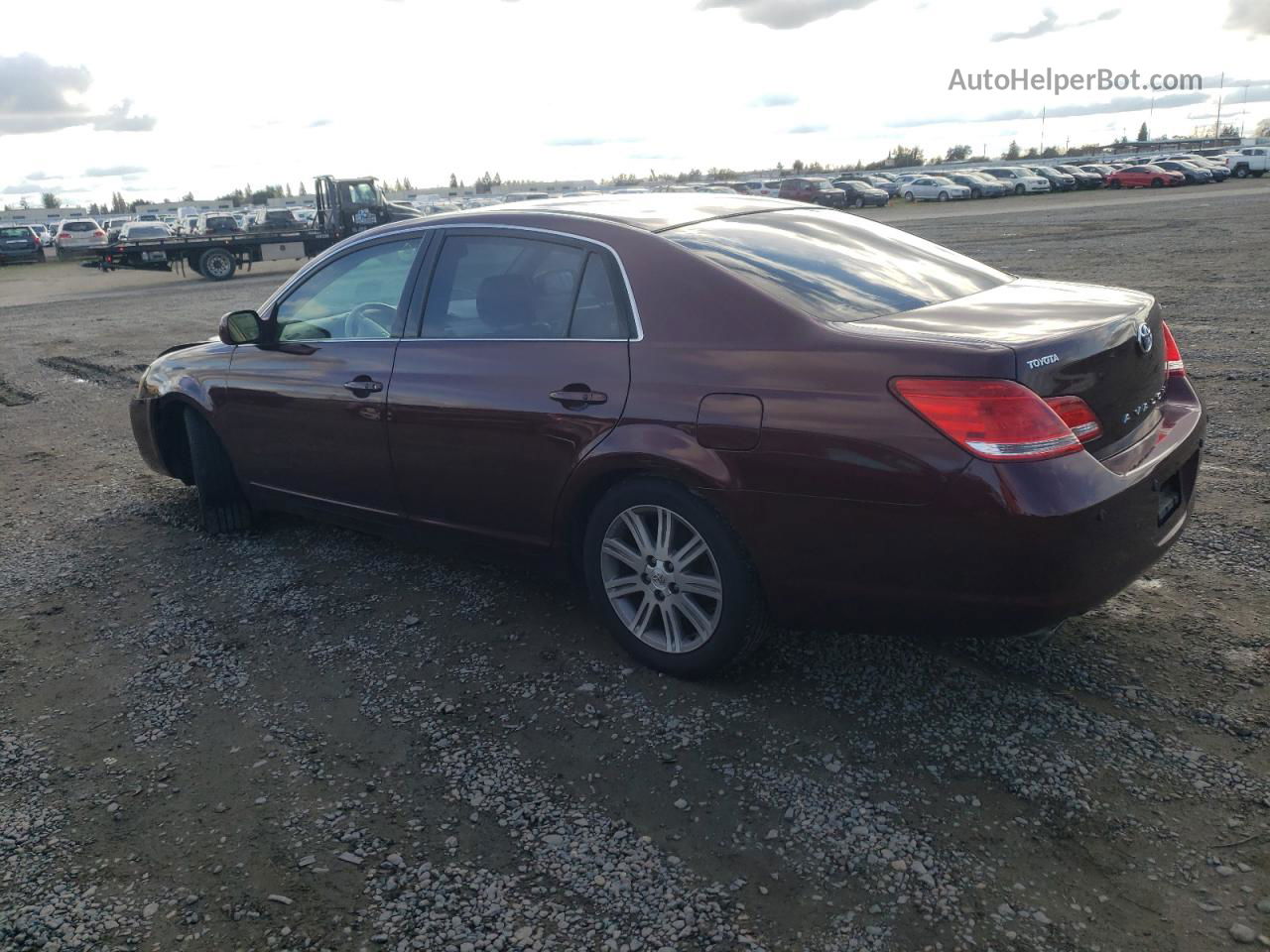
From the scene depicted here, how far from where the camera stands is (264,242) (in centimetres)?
2739

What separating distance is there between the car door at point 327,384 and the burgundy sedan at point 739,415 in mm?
17

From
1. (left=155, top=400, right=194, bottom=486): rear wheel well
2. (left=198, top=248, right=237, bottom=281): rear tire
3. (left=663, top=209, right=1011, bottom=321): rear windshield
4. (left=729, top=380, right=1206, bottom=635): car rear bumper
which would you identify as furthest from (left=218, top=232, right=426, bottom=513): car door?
(left=198, top=248, right=237, bottom=281): rear tire

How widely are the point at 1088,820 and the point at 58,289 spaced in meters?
29.1

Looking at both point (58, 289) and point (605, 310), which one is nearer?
point (605, 310)

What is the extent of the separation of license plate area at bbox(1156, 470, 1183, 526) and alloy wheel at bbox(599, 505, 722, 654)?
139 cm

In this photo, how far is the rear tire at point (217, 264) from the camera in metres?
26.5

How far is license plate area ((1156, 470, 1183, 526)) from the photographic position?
3.16m

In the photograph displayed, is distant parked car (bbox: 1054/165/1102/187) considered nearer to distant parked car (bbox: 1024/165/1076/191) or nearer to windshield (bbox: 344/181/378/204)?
distant parked car (bbox: 1024/165/1076/191)

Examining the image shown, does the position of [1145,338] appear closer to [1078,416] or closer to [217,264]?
[1078,416]

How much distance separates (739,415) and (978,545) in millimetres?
810

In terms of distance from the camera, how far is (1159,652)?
3520 millimetres

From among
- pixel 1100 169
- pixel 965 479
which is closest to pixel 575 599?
pixel 965 479

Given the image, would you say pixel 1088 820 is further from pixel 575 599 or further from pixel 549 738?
pixel 575 599

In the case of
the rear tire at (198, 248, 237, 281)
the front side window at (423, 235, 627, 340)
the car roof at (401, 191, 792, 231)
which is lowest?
the rear tire at (198, 248, 237, 281)
